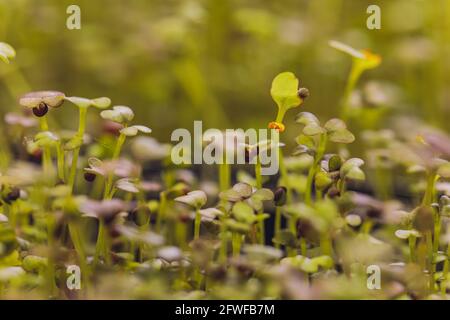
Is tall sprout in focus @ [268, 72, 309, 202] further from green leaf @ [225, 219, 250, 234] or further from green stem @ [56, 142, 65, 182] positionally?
green stem @ [56, 142, 65, 182]

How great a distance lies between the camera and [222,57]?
200 centimetres

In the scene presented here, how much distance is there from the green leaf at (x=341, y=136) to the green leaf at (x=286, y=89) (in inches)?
2.1

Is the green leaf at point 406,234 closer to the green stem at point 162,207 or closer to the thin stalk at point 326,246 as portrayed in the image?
the thin stalk at point 326,246

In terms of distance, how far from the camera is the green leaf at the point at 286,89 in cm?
79

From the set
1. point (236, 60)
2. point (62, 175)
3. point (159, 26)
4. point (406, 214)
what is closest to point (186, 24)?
point (159, 26)

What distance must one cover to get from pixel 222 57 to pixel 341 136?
1.25 meters

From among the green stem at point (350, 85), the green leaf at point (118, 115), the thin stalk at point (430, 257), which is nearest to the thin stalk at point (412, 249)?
the thin stalk at point (430, 257)

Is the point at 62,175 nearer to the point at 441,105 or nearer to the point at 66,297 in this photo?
the point at 66,297

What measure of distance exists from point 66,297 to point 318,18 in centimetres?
133

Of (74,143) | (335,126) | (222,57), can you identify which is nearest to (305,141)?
(335,126)

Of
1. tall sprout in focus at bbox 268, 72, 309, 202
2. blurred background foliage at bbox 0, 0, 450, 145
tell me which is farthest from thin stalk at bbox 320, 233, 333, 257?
blurred background foliage at bbox 0, 0, 450, 145

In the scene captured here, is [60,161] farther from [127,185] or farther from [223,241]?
[223,241]

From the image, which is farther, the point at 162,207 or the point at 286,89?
the point at 162,207

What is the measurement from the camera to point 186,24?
4.79 ft
